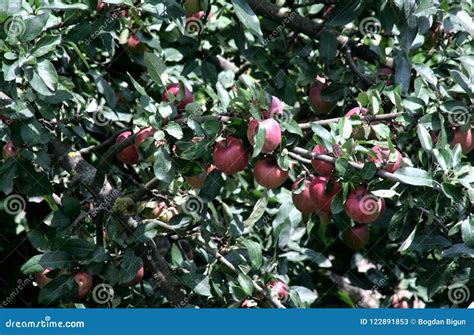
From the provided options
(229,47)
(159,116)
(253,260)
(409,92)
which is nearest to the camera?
(159,116)

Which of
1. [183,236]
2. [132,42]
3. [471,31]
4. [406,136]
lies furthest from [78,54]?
[471,31]

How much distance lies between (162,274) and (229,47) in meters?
0.83

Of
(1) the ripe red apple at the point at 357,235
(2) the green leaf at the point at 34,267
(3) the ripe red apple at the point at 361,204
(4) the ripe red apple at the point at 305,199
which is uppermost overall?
(3) the ripe red apple at the point at 361,204

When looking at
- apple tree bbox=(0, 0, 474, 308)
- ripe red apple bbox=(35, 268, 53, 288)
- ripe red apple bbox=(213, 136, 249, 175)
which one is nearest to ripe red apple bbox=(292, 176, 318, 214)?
apple tree bbox=(0, 0, 474, 308)

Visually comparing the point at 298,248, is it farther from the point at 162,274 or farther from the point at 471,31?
the point at 471,31

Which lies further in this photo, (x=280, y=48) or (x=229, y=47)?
(x=229, y=47)

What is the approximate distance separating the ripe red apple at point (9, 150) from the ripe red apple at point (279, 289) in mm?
656

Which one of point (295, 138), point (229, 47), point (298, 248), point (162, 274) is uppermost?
point (295, 138)

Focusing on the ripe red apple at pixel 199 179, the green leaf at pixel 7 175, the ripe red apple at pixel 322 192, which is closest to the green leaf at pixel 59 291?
the green leaf at pixel 7 175

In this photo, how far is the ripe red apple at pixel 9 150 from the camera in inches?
73.6

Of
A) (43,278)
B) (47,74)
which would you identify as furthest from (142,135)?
(43,278)

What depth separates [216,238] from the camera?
6.21 feet

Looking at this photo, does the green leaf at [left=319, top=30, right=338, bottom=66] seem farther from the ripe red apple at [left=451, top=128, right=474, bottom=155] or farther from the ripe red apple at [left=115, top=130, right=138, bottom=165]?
the ripe red apple at [left=115, top=130, right=138, bottom=165]

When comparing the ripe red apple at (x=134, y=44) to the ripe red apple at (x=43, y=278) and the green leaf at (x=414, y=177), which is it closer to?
the ripe red apple at (x=43, y=278)
